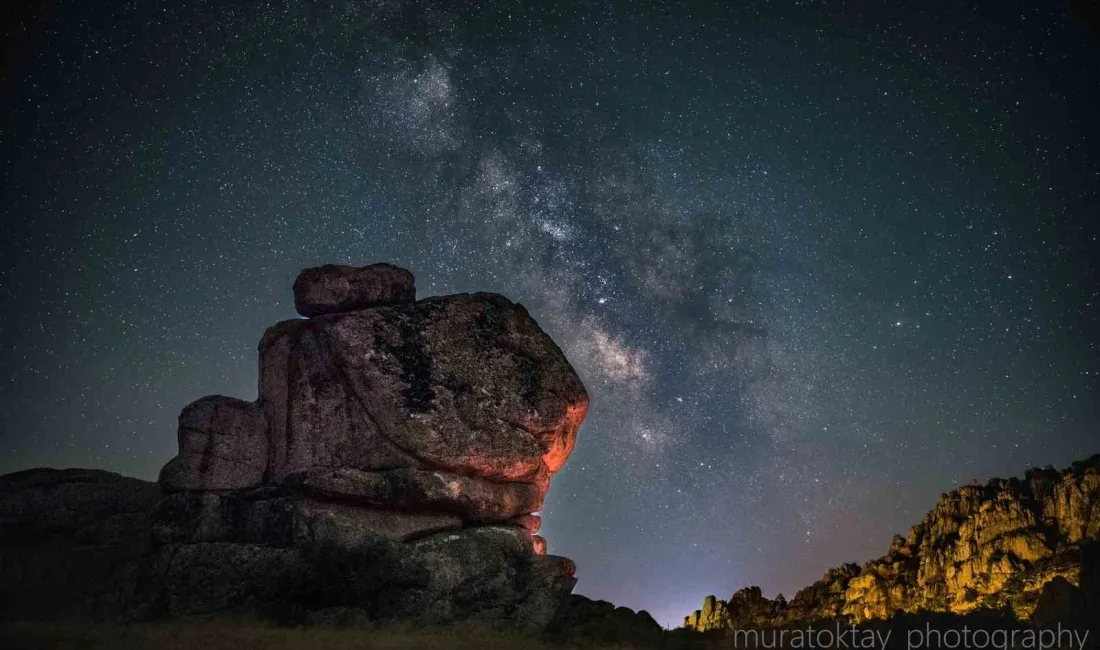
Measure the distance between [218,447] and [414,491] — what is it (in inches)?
294

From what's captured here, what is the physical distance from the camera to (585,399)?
2820 centimetres

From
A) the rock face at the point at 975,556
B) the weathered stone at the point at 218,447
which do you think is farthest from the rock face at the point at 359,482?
the rock face at the point at 975,556

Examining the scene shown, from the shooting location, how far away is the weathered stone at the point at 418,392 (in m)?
25.2

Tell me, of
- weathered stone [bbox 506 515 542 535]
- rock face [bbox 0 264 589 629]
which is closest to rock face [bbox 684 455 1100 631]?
weathered stone [bbox 506 515 542 535]

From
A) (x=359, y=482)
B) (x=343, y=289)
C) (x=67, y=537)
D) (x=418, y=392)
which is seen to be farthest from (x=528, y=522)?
(x=67, y=537)

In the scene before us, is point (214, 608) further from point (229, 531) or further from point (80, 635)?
point (80, 635)

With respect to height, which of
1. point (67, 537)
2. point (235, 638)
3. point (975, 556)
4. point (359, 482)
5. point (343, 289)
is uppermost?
point (343, 289)

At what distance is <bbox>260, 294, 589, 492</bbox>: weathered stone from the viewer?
2517 centimetres

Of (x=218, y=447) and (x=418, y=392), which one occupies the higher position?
(x=418, y=392)

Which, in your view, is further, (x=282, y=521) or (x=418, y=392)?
(x=418, y=392)

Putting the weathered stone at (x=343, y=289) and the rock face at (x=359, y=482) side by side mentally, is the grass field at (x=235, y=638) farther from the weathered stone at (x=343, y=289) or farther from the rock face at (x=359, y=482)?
the weathered stone at (x=343, y=289)

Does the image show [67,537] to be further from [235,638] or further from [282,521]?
[235,638]

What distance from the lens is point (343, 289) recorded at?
90.8 feet

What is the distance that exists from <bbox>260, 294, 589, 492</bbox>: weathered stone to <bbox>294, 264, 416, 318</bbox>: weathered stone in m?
0.97
